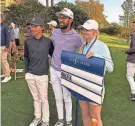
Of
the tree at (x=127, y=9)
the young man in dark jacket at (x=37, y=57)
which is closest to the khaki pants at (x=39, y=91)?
the young man in dark jacket at (x=37, y=57)

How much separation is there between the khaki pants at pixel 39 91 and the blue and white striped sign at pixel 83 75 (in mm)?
865

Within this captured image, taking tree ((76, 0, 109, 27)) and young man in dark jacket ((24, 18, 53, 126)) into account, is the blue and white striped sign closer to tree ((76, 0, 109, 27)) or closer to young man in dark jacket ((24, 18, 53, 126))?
young man in dark jacket ((24, 18, 53, 126))

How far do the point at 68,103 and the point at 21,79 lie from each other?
14.6 ft

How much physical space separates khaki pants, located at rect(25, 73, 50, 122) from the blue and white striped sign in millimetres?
865

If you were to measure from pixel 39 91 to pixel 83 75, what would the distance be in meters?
1.52

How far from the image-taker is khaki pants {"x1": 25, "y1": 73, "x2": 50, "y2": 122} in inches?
198

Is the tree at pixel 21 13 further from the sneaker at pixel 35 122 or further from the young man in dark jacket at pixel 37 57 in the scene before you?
the young man in dark jacket at pixel 37 57

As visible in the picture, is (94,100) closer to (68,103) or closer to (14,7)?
(68,103)

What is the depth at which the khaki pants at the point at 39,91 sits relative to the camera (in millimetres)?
5031

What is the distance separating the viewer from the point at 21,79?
945cm

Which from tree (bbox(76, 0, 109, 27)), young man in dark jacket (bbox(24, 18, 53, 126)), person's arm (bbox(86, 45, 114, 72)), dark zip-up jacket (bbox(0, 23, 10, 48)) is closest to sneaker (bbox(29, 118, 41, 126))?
young man in dark jacket (bbox(24, 18, 53, 126))

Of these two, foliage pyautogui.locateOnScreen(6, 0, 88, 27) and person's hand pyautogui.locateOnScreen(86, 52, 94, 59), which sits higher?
foliage pyautogui.locateOnScreen(6, 0, 88, 27)

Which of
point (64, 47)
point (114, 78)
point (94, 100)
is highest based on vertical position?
point (64, 47)

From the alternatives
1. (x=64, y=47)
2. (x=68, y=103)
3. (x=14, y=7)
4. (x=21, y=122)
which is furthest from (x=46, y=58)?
(x=14, y=7)
